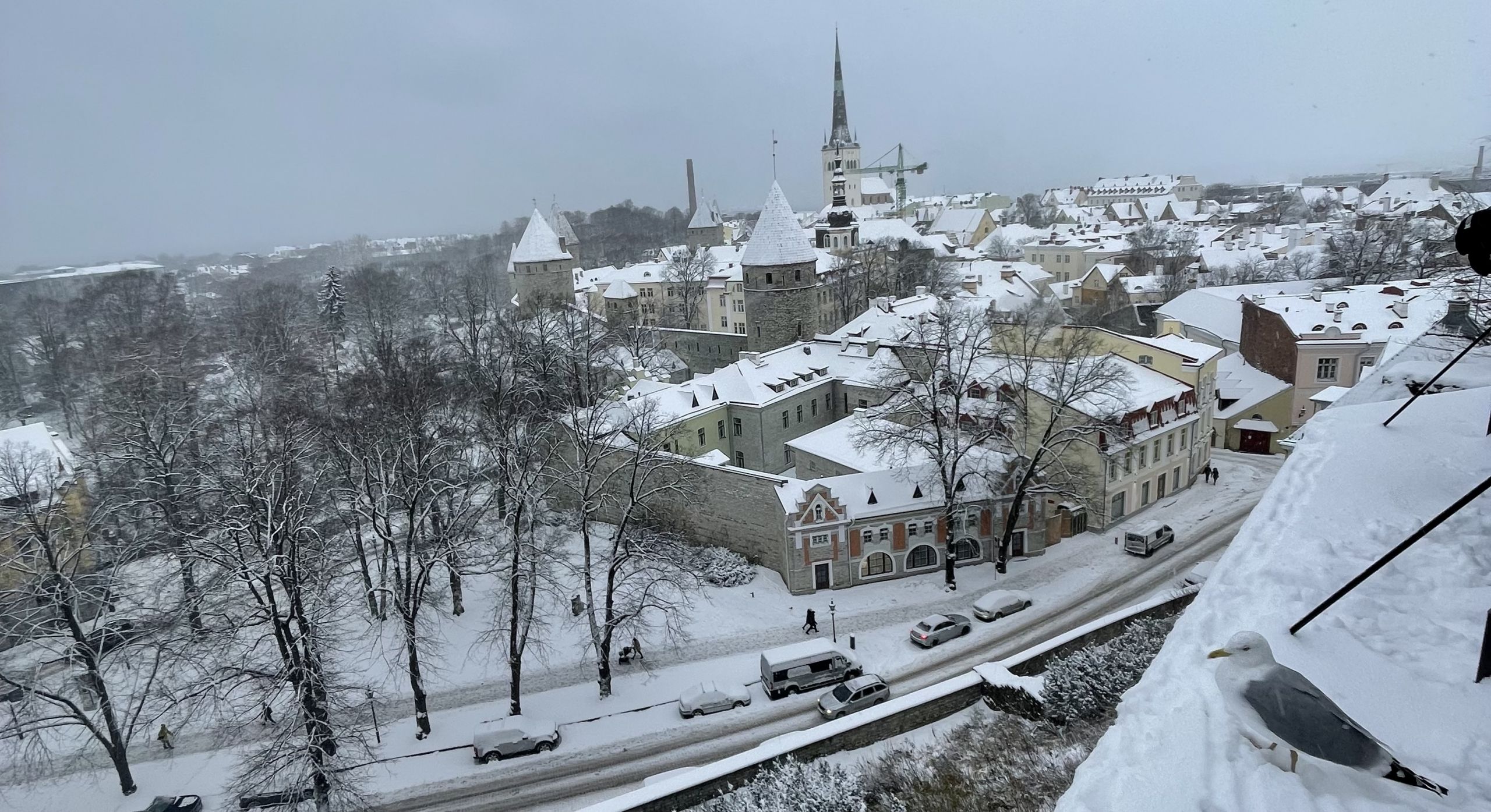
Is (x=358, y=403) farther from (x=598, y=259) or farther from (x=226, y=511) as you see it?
(x=598, y=259)

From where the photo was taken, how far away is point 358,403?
26.9m

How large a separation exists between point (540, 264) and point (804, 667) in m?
35.3

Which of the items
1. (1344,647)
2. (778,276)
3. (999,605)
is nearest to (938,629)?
(999,605)

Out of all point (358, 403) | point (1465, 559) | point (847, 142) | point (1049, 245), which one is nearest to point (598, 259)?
point (847, 142)

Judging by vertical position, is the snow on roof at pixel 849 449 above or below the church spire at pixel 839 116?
below

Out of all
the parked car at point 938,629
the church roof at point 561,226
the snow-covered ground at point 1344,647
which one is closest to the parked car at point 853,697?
the parked car at point 938,629

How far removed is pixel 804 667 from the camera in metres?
15.1

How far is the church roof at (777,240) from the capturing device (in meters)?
32.7

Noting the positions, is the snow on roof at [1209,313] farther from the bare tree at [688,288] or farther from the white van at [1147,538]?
the bare tree at [688,288]

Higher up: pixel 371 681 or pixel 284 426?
pixel 284 426

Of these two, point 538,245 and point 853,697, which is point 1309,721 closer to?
point 853,697

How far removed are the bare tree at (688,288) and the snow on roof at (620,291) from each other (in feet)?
11.5

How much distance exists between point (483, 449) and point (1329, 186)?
11488cm

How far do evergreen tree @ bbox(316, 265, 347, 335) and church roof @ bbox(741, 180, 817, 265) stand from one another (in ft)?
93.6
